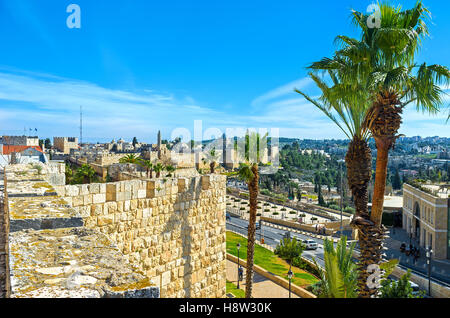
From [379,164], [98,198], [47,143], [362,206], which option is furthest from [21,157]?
[47,143]

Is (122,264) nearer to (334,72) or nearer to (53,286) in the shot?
Result: (53,286)

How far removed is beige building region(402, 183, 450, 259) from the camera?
82.2 feet

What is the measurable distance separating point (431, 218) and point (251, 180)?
21.6 m

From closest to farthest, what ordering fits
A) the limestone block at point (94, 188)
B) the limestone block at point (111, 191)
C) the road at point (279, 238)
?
1. the limestone block at point (94, 188)
2. the limestone block at point (111, 191)
3. the road at point (279, 238)

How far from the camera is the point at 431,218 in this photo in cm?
2625

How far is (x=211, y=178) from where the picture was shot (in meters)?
9.03

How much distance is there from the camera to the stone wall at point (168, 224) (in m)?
5.93

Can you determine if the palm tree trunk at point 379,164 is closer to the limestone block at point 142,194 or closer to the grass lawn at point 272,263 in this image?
the limestone block at point 142,194

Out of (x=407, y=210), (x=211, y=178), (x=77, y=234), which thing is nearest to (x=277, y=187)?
(x=407, y=210)

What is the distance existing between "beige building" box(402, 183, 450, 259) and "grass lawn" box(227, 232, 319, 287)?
38.5 ft

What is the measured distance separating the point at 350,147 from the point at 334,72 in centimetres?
158

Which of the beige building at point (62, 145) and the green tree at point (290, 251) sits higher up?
the beige building at point (62, 145)

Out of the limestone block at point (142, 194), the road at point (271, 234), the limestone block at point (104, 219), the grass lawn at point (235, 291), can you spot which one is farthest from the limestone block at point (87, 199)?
the road at point (271, 234)

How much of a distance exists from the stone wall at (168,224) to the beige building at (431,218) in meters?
21.7
